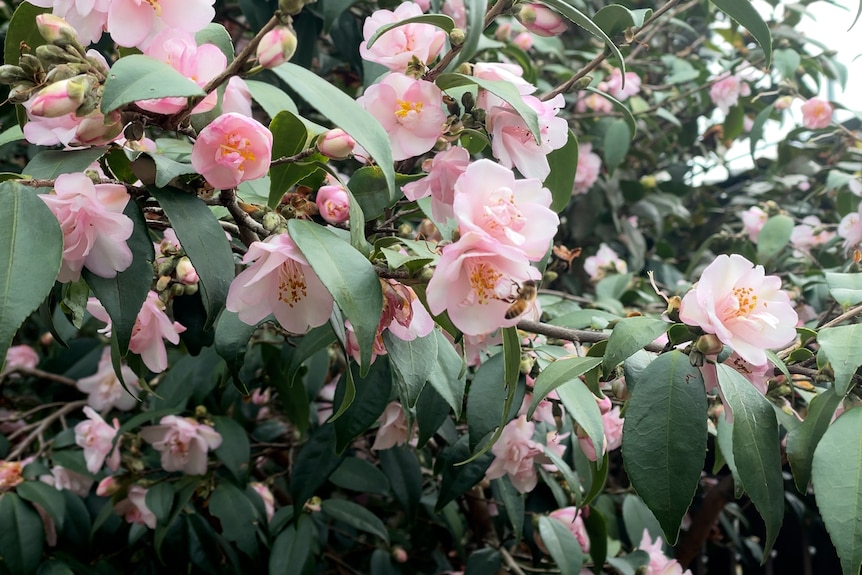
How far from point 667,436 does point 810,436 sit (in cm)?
15

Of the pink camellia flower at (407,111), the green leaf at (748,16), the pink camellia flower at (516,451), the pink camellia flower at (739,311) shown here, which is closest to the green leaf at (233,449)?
the pink camellia flower at (516,451)

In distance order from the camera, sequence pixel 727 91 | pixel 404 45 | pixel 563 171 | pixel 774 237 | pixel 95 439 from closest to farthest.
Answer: pixel 404 45 → pixel 563 171 → pixel 95 439 → pixel 774 237 → pixel 727 91

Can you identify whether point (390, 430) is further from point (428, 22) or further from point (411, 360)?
point (428, 22)

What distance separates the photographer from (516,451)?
3.32 ft

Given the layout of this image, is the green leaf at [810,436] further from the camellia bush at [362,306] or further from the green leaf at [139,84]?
the green leaf at [139,84]

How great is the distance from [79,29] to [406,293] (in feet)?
1.12

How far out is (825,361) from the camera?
657 millimetres

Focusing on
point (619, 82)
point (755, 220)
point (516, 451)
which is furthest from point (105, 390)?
point (755, 220)

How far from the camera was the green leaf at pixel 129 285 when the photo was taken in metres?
0.61

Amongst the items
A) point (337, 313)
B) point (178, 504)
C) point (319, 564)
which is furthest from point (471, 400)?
point (319, 564)

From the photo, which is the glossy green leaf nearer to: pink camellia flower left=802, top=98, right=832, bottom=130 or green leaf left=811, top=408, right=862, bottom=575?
green leaf left=811, top=408, right=862, bottom=575

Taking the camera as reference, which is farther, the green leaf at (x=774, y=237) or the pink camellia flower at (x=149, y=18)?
the green leaf at (x=774, y=237)

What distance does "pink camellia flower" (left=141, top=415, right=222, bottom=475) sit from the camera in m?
1.19

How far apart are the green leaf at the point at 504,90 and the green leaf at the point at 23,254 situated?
0.34 metres
